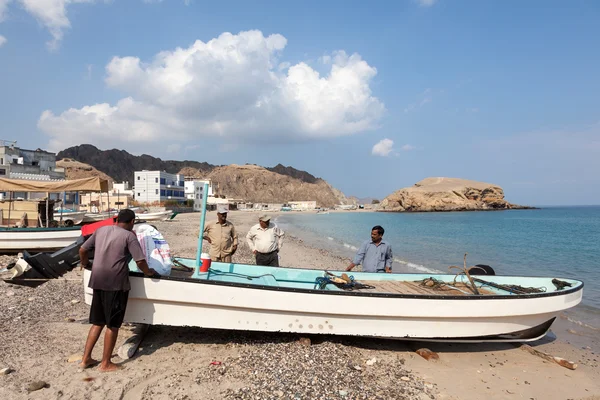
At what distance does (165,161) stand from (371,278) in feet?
646

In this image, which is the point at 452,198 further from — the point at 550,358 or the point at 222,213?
the point at 222,213

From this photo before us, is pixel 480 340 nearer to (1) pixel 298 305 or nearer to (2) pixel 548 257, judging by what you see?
(1) pixel 298 305

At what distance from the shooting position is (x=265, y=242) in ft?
23.2

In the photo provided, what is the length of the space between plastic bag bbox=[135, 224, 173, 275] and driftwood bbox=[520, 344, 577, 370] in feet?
20.7

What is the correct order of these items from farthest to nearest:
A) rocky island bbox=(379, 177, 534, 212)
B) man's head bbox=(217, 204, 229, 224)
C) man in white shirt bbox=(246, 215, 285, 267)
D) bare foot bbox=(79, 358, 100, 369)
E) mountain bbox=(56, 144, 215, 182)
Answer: mountain bbox=(56, 144, 215, 182)
rocky island bbox=(379, 177, 534, 212)
man in white shirt bbox=(246, 215, 285, 267)
man's head bbox=(217, 204, 229, 224)
bare foot bbox=(79, 358, 100, 369)

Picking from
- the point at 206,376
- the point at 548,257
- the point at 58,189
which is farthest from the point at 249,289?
the point at 548,257

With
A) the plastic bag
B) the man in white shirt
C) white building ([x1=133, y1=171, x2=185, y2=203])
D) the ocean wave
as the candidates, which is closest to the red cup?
the plastic bag

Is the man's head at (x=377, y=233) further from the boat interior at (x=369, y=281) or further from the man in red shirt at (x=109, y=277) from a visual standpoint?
the man in red shirt at (x=109, y=277)

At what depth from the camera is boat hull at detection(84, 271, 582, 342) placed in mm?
4969

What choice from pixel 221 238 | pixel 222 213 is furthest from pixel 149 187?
pixel 222 213

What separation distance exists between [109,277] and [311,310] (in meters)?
2.69

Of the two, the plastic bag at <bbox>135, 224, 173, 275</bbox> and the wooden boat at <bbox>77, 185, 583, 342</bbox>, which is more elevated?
the plastic bag at <bbox>135, 224, 173, 275</bbox>

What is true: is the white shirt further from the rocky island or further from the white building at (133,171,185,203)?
the rocky island

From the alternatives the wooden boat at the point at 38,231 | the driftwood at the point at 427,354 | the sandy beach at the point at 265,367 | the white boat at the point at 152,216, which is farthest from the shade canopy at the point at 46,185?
the white boat at the point at 152,216
